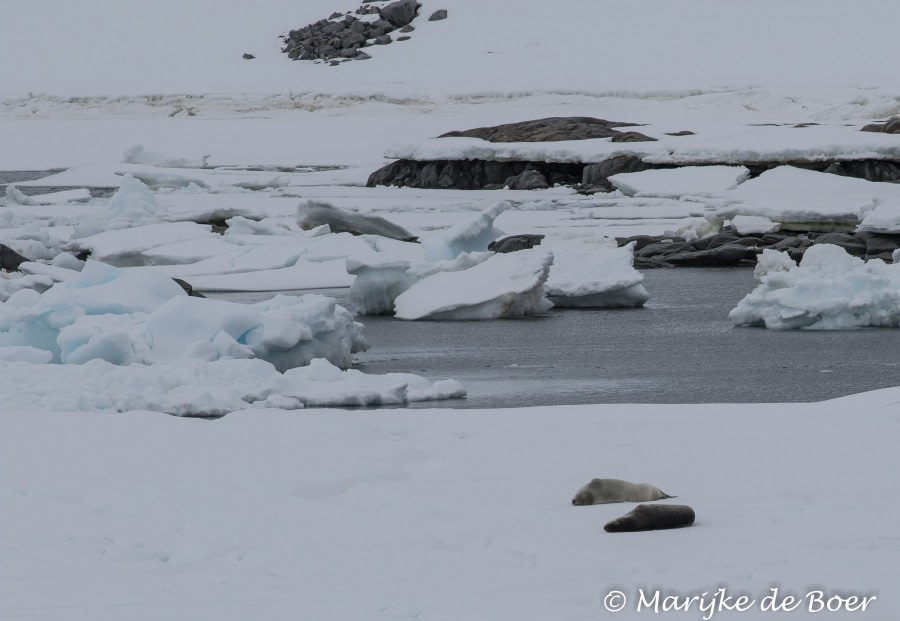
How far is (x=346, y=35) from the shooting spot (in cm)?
5078

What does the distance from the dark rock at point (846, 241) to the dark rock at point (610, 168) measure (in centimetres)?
765

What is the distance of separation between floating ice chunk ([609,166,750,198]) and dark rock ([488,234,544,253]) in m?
5.91

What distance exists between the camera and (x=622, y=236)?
1577cm

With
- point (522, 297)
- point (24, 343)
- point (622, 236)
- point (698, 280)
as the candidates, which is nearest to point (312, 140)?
point (622, 236)

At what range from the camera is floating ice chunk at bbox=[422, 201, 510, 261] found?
1226 centimetres

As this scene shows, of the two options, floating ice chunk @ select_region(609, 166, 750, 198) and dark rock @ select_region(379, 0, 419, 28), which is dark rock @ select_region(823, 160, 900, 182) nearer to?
floating ice chunk @ select_region(609, 166, 750, 198)

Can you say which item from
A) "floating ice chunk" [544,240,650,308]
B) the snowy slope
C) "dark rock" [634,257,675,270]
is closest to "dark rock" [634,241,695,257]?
"dark rock" [634,257,675,270]

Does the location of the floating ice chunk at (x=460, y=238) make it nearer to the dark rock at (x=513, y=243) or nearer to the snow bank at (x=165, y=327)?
the dark rock at (x=513, y=243)

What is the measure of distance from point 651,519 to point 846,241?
11644 mm

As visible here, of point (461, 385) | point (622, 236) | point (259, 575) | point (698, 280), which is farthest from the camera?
point (622, 236)

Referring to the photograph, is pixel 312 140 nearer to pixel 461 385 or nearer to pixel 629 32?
pixel 629 32

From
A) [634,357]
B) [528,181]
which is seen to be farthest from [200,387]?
[528,181]

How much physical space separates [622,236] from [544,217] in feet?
8.85

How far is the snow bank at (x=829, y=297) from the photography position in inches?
375
